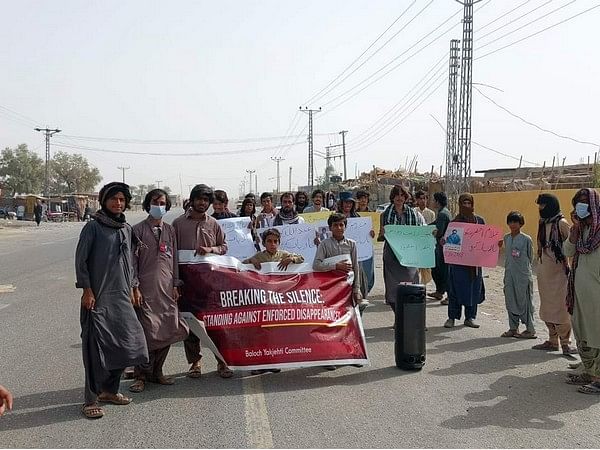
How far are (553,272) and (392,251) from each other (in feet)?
6.46

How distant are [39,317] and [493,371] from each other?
21.6 feet

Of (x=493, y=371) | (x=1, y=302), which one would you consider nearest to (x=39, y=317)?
(x=1, y=302)

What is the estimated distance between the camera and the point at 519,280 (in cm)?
766

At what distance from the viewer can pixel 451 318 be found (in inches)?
330

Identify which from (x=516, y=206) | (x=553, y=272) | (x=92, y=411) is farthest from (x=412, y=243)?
(x=516, y=206)

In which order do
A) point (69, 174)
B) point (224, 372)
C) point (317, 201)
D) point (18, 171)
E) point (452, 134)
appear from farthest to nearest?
point (69, 174), point (18, 171), point (452, 134), point (317, 201), point (224, 372)

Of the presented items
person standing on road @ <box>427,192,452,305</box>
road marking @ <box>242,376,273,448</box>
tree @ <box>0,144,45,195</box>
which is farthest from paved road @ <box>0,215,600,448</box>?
tree @ <box>0,144,45,195</box>

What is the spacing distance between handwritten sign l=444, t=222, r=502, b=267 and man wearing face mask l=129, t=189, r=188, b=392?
428cm

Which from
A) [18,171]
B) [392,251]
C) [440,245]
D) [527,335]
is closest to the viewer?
[527,335]

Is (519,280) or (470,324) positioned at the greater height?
(519,280)

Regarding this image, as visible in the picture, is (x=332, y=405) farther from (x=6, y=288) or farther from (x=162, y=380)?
(x=6, y=288)

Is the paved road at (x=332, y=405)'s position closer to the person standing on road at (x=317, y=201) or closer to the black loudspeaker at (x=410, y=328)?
the black loudspeaker at (x=410, y=328)

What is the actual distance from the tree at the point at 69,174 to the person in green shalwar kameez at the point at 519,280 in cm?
10971

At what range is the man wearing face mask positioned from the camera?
550 centimetres
